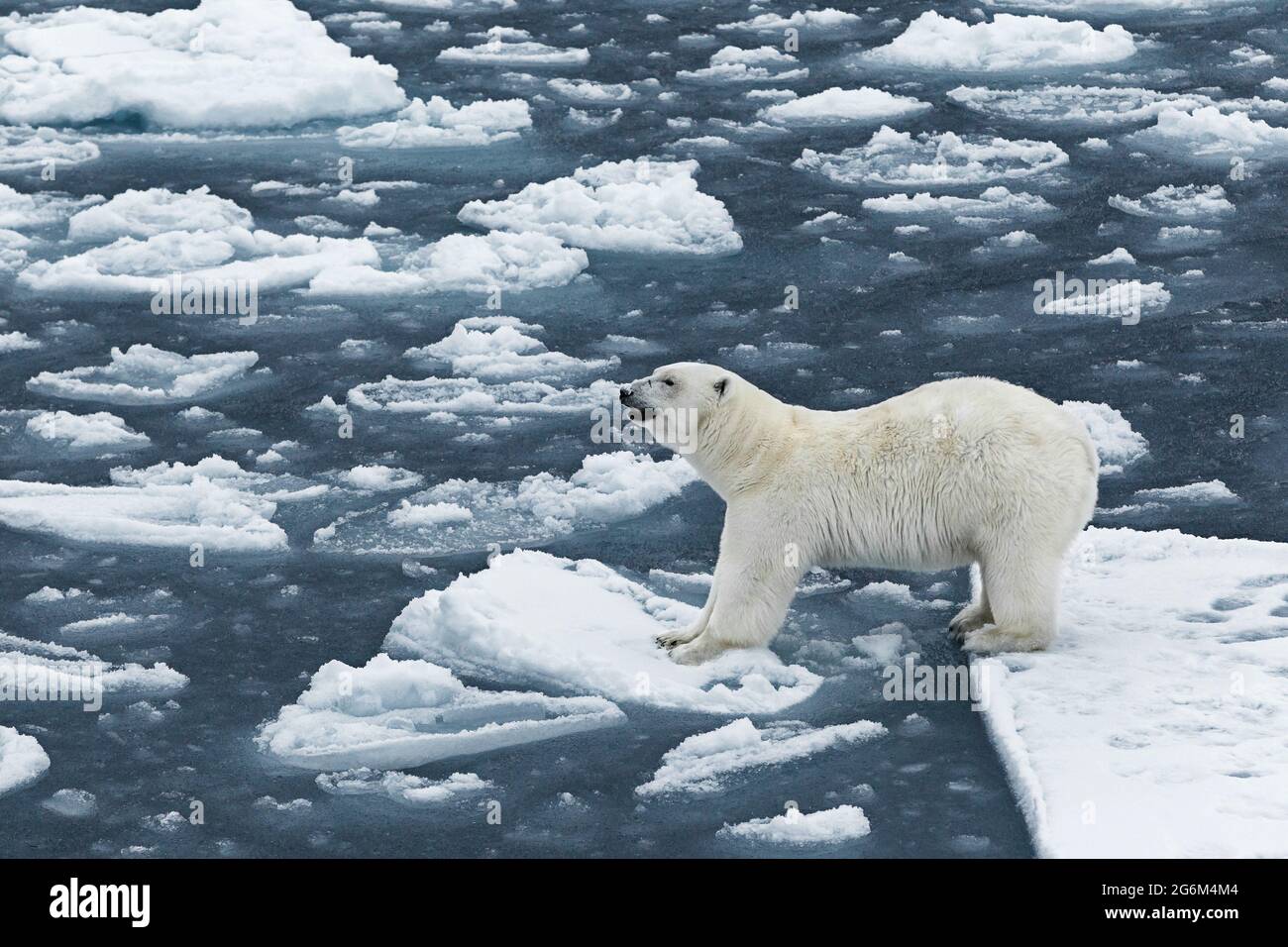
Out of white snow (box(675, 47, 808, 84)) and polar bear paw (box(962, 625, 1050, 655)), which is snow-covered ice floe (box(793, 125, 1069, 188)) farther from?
polar bear paw (box(962, 625, 1050, 655))

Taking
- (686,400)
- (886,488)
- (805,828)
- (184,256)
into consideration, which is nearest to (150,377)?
(184,256)

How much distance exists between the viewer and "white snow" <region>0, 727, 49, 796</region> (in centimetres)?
472

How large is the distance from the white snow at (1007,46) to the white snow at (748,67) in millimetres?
632

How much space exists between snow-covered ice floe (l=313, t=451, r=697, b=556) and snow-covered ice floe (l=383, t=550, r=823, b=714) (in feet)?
1.83

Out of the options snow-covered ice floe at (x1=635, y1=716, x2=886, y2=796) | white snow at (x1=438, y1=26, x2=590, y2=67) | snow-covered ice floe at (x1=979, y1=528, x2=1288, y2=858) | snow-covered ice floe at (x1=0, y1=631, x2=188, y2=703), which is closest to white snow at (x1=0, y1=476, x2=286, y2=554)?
snow-covered ice floe at (x1=0, y1=631, x2=188, y2=703)

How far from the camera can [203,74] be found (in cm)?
1238

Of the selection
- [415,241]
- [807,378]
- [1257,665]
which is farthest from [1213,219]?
[1257,665]

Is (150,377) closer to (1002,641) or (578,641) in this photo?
(578,641)

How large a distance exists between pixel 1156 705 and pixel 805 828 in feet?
3.54

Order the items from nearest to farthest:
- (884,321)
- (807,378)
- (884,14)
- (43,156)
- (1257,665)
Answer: (1257,665) < (807,378) < (884,321) < (43,156) < (884,14)

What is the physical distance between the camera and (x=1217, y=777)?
14.2 ft

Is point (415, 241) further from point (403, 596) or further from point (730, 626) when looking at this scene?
point (730, 626)

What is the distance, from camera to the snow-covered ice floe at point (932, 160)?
1059cm

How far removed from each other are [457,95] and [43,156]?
286 centimetres
